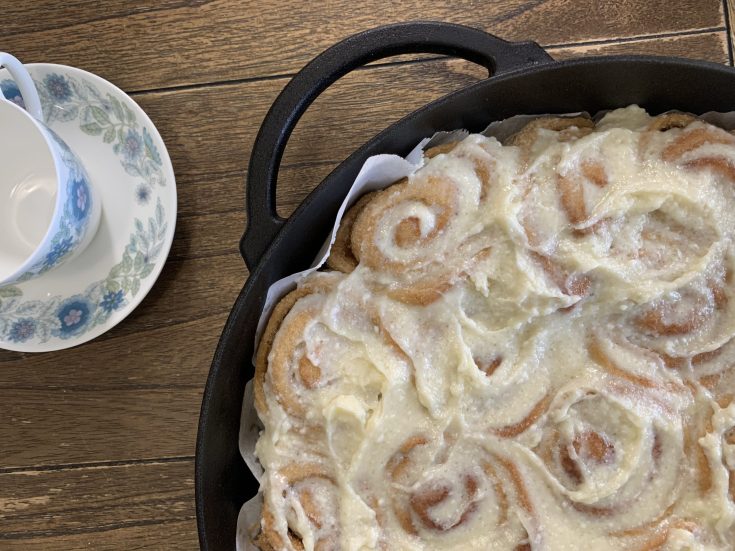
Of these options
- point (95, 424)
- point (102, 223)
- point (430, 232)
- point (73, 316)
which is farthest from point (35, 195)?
point (430, 232)

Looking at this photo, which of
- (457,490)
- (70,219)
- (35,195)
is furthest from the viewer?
(35,195)

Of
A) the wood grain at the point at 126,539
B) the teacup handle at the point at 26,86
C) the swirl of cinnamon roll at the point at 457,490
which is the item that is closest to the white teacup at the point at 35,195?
the teacup handle at the point at 26,86

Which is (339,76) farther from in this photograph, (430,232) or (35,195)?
(35,195)

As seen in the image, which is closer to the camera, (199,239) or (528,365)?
(528,365)

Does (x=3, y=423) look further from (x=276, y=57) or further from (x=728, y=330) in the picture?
(x=728, y=330)

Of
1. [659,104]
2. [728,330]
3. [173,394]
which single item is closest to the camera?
[728,330]

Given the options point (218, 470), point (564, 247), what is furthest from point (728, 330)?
point (218, 470)
